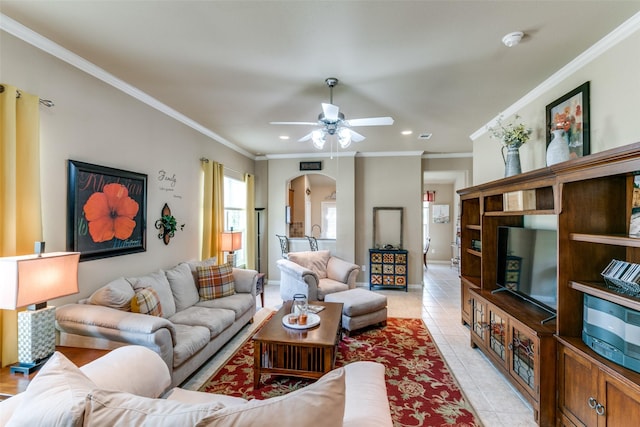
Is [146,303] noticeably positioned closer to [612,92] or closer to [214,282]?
[214,282]

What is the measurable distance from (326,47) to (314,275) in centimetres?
289

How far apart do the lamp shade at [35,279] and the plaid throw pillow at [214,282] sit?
5.42ft

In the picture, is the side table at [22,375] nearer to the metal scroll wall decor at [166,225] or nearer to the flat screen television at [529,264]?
the metal scroll wall decor at [166,225]

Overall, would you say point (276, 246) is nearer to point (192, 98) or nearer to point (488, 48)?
point (192, 98)

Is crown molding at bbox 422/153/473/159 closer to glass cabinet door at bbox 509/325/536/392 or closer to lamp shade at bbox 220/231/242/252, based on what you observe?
lamp shade at bbox 220/231/242/252

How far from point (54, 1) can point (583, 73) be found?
12.7 feet

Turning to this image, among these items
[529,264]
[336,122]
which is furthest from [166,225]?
[529,264]

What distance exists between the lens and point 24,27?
2027 mm

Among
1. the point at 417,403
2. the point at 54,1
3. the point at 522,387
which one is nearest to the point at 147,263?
the point at 54,1

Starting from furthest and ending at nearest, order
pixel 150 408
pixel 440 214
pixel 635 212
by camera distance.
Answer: pixel 440 214 → pixel 635 212 → pixel 150 408

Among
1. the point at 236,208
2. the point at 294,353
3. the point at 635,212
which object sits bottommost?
the point at 294,353

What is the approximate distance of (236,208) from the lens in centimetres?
573

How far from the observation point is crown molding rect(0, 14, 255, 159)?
6.57ft

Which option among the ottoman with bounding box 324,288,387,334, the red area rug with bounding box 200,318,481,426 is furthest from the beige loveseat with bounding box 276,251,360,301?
the red area rug with bounding box 200,318,481,426
